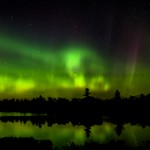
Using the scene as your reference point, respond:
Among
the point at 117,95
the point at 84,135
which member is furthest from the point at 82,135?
the point at 117,95

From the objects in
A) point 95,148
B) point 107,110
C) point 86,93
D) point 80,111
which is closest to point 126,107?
point 107,110

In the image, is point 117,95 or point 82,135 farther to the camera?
point 117,95

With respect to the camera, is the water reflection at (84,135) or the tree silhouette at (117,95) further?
the tree silhouette at (117,95)

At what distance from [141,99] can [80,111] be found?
3005cm

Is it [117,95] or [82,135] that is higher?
[117,95]

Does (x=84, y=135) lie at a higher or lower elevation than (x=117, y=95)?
lower

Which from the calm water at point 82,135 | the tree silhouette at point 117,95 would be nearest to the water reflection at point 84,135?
the calm water at point 82,135

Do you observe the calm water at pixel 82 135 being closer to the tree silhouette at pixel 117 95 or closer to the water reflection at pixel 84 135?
the water reflection at pixel 84 135

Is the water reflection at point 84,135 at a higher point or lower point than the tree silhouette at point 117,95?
lower

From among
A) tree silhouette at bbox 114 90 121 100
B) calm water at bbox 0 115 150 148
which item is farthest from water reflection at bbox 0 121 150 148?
tree silhouette at bbox 114 90 121 100

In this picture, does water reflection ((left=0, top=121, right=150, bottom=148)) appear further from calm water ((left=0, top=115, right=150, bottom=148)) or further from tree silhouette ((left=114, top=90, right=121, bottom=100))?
tree silhouette ((left=114, top=90, right=121, bottom=100))

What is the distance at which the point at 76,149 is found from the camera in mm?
36906

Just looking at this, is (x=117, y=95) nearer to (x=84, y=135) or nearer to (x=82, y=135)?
(x=84, y=135)

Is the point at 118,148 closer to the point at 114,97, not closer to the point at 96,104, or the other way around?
the point at 96,104
